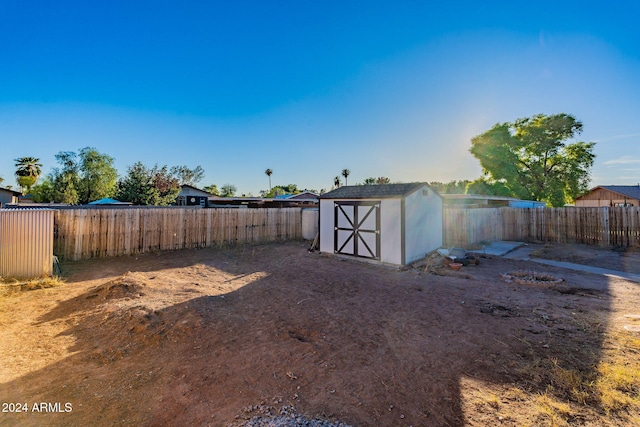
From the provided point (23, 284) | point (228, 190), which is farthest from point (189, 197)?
point (228, 190)

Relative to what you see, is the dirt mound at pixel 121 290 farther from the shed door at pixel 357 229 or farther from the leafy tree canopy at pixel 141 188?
the leafy tree canopy at pixel 141 188

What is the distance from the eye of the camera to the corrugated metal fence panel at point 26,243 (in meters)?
7.07

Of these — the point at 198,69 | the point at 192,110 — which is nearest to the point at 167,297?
the point at 198,69

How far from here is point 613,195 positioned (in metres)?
27.8

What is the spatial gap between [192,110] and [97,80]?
5.30m

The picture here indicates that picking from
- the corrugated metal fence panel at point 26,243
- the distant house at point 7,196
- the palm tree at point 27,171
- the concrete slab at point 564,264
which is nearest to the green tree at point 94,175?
the distant house at point 7,196

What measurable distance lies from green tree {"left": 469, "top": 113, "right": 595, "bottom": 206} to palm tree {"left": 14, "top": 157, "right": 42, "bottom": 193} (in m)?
67.7

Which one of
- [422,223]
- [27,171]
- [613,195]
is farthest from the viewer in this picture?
[27,171]

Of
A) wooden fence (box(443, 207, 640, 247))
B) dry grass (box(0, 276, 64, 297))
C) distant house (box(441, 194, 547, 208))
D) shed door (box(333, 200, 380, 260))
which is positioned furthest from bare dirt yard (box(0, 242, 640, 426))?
distant house (box(441, 194, 547, 208))

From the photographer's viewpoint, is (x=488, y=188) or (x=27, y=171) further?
(x=27, y=171)

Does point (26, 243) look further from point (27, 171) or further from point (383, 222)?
point (27, 171)

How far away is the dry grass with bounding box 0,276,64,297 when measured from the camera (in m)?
6.36

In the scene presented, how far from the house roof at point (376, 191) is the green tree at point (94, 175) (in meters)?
33.5

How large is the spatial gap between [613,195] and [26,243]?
4372 centimetres
